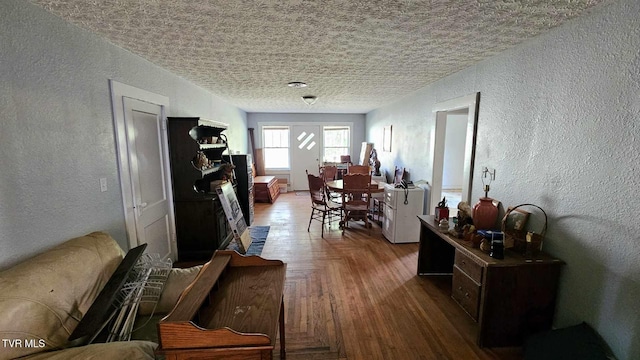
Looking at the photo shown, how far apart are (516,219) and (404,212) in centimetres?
168

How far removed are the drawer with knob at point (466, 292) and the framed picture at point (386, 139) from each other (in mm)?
3599

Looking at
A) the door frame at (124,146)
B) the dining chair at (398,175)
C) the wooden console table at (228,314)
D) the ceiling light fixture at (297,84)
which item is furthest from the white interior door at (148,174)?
the dining chair at (398,175)

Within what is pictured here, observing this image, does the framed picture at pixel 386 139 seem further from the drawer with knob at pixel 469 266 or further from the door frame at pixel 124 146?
the door frame at pixel 124 146

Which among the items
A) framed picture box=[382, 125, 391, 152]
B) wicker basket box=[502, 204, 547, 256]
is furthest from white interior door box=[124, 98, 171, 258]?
framed picture box=[382, 125, 391, 152]

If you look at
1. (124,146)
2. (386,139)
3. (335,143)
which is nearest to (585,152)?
(124,146)

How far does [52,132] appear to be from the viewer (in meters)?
1.65

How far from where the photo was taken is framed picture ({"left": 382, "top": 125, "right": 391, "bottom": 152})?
5507mm

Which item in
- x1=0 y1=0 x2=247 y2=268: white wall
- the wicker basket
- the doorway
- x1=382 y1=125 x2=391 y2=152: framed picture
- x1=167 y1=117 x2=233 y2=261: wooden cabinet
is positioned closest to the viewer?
x1=0 y1=0 x2=247 y2=268: white wall

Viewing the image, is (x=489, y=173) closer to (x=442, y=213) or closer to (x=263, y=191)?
(x=442, y=213)

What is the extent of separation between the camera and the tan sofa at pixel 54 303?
1.13 m

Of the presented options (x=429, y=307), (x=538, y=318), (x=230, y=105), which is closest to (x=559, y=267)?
(x=538, y=318)

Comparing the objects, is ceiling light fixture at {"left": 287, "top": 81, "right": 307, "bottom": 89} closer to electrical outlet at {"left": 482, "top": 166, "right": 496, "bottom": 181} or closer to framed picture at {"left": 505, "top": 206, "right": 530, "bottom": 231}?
electrical outlet at {"left": 482, "top": 166, "right": 496, "bottom": 181}

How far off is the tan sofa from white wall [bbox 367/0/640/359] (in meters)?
2.51

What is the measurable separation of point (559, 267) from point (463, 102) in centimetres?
183
